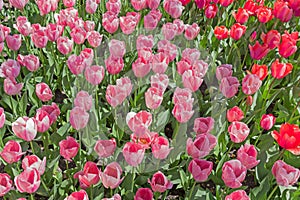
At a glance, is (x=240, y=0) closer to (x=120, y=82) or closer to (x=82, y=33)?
(x=82, y=33)

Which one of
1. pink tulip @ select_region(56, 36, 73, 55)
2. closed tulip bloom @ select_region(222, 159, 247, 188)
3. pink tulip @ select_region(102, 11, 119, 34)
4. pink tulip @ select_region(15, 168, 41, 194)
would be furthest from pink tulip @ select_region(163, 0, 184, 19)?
pink tulip @ select_region(15, 168, 41, 194)

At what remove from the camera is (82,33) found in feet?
7.46

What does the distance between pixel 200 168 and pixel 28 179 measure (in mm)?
570

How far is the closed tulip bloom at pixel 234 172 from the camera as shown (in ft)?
5.12

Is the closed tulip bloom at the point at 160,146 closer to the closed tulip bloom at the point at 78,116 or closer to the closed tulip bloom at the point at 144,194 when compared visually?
the closed tulip bloom at the point at 144,194

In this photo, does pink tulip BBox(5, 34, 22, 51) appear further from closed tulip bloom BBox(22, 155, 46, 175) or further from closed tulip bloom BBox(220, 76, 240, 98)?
closed tulip bloom BBox(220, 76, 240, 98)

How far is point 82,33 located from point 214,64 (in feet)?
2.54

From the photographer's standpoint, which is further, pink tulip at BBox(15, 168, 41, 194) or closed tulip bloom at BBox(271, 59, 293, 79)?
closed tulip bloom at BBox(271, 59, 293, 79)

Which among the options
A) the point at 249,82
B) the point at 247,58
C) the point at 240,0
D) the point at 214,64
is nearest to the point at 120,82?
the point at 249,82

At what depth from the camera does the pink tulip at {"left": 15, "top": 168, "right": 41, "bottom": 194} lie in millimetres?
1480

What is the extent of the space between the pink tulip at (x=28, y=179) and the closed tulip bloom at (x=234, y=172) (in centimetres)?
62

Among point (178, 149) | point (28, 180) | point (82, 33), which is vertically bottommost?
point (178, 149)

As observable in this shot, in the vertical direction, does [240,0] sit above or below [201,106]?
above

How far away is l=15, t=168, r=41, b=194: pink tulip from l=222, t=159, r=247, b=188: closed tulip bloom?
0.62 m
